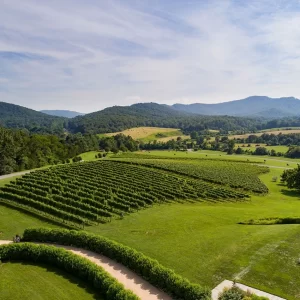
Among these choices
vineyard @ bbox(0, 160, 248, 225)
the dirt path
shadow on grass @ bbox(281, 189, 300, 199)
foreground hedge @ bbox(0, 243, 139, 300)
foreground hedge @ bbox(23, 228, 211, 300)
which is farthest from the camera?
shadow on grass @ bbox(281, 189, 300, 199)

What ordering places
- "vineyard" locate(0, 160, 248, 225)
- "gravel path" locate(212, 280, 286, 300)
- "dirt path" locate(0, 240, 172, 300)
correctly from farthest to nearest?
1. "vineyard" locate(0, 160, 248, 225)
2. "dirt path" locate(0, 240, 172, 300)
3. "gravel path" locate(212, 280, 286, 300)

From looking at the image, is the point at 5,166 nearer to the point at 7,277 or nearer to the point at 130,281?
the point at 7,277

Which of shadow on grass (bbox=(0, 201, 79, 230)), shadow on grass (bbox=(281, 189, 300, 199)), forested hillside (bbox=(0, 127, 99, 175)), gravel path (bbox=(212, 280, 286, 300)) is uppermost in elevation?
forested hillside (bbox=(0, 127, 99, 175))

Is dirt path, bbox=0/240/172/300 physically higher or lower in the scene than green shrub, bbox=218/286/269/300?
lower

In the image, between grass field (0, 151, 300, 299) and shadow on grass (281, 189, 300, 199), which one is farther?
shadow on grass (281, 189, 300, 199)

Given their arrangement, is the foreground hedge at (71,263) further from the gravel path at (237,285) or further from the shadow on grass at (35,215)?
the shadow on grass at (35,215)

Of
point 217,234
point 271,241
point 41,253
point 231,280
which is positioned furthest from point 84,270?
point 271,241

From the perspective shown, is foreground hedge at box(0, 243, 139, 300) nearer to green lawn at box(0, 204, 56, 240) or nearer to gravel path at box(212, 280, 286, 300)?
gravel path at box(212, 280, 286, 300)

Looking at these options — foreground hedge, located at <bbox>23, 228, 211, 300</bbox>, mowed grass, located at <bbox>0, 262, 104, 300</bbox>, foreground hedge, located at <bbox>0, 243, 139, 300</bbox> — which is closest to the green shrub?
foreground hedge, located at <bbox>23, 228, 211, 300</bbox>
